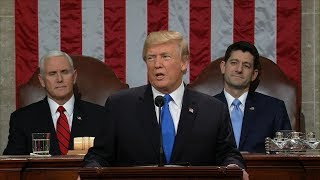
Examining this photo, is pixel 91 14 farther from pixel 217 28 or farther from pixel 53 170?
pixel 53 170

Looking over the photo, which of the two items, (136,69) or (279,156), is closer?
(279,156)

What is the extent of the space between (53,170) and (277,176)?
1.37 meters

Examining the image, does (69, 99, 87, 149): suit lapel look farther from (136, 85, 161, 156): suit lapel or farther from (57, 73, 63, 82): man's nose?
(136, 85, 161, 156): suit lapel

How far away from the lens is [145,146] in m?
4.16

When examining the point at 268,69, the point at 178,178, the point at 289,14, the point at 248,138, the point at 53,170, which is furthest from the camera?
the point at 289,14

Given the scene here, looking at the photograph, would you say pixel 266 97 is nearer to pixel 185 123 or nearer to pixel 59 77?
pixel 59 77

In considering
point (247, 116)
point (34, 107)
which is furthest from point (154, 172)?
point (34, 107)

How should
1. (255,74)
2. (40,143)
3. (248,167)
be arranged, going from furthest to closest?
(255,74) → (40,143) → (248,167)

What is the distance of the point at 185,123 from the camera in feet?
13.9

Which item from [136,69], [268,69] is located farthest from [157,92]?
[136,69]

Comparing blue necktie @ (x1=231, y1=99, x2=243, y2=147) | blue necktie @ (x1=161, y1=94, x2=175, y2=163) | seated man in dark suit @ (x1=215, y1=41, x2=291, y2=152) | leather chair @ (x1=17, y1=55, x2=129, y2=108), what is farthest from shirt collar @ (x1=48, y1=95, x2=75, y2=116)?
blue necktie @ (x1=161, y1=94, x2=175, y2=163)

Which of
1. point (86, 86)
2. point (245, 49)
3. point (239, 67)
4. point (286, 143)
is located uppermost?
point (245, 49)

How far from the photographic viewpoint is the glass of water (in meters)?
5.16

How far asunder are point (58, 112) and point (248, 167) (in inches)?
70.0
